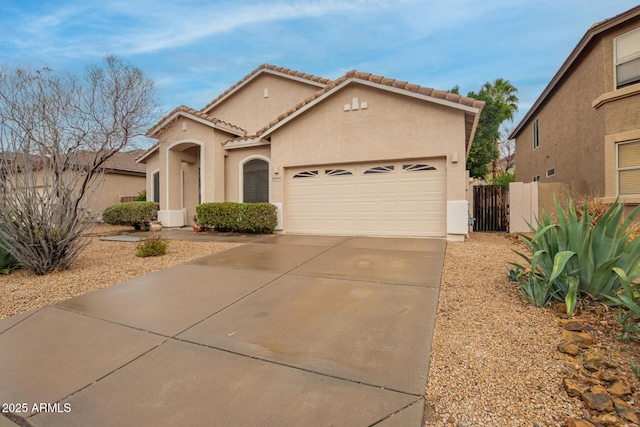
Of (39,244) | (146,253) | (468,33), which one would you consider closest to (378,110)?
(468,33)

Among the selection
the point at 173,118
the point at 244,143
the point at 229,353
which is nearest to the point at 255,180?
the point at 244,143

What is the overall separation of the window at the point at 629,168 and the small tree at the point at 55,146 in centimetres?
1425

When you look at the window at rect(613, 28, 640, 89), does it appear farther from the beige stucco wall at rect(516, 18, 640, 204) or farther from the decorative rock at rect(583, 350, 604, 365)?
the decorative rock at rect(583, 350, 604, 365)

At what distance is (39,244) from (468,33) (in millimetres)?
15723

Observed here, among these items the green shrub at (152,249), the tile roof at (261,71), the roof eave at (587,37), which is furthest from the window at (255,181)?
the roof eave at (587,37)

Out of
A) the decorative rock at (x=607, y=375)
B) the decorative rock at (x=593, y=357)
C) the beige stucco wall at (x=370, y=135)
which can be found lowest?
the decorative rock at (x=607, y=375)

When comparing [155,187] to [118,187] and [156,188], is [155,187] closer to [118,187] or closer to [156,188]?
[156,188]

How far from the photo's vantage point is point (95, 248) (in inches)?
362

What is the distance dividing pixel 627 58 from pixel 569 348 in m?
11.0

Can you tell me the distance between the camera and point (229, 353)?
3047 mm

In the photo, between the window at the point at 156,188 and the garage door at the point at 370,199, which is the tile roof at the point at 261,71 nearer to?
the window at the point at 156,188

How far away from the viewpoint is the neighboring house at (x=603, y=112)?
8.91 meters

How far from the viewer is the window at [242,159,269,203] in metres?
12.6

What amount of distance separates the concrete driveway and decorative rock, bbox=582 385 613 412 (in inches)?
43.3
